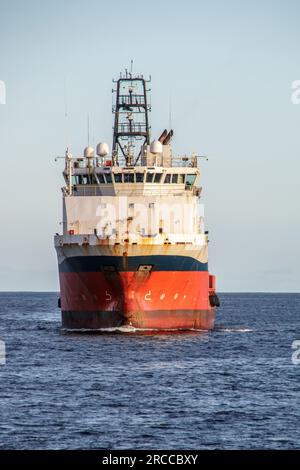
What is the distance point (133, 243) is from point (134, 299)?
325 centimetres

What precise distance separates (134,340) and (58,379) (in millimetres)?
15442

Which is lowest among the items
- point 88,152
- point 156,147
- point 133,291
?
point 133,291

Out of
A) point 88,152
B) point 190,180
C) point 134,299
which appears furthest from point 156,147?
point 134,299

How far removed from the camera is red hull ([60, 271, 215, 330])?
69.6m

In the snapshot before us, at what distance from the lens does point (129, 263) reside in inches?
2717

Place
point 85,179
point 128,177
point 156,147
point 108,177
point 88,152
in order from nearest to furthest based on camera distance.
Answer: point 128,177
point 108,177
point 85,179
point 156,147
point 88,152

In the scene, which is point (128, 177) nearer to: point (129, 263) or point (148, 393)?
point (129, 263)

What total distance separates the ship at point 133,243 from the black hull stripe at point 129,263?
0.06 meters

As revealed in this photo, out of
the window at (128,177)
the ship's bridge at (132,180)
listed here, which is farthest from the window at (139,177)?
the window at (128,177)

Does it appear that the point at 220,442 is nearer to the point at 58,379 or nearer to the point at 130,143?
the point at 58,379
